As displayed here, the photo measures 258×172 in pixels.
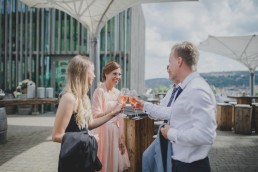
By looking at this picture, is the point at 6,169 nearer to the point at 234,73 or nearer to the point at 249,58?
the point at 249,58

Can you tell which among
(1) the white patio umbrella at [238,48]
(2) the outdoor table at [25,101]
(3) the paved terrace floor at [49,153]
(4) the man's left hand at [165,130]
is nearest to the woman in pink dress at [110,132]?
(3) the paved terrace floor at [49,153]

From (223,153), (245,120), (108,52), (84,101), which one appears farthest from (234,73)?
(84,101)

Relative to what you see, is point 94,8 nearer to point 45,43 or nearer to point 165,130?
point 165,130

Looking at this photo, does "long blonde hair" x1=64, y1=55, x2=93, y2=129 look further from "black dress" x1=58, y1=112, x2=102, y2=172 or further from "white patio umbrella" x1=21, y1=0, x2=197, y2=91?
"white patio umbrella" x1=21, y1=0, x2=197, y2=91

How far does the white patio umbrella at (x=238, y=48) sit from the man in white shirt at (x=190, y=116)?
1290 cm

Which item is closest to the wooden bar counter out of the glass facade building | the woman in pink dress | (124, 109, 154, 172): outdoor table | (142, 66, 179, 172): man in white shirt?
(124, 109, 154, 172): outdoor table

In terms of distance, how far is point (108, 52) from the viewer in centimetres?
1388

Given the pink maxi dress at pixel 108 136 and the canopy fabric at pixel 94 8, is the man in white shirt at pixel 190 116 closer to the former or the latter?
the pink maxi dress at pixel 108 136

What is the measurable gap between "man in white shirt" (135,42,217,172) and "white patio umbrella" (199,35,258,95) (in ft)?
42.3

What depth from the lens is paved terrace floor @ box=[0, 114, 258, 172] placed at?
4762mm

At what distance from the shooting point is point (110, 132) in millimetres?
3623

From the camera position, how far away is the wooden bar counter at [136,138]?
3.73 metres

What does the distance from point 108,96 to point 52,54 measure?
11236 mm

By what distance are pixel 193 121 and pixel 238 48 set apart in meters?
14.8
